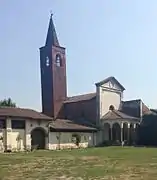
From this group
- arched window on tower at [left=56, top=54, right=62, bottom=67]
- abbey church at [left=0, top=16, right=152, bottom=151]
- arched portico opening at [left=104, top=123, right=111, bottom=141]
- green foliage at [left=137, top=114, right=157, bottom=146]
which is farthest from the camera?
arched window on tower at [left=56, top=54, right=62, bottom=67]

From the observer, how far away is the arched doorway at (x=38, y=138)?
143ft

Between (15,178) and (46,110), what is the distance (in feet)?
140

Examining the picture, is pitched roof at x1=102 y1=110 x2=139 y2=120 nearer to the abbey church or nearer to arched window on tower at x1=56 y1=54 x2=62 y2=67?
the abbey church

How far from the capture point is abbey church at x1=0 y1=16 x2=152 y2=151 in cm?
4567

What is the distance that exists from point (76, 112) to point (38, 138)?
13979 millimetres

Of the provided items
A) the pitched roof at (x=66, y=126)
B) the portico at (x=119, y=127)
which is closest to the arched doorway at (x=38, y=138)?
the pitched roof at (x=66, y=126)

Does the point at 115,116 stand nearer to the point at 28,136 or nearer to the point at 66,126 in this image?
the point at 66,126

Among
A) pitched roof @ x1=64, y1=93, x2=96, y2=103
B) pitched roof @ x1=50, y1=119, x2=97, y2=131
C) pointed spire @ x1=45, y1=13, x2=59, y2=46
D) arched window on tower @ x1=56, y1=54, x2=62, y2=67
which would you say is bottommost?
pitched roof @ x1=50, y1=119, x2=97, y2=131

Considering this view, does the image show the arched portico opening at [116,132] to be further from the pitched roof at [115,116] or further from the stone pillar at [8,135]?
the stone pillar at [8,135]

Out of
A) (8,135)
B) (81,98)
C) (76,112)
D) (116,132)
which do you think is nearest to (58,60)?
(81,98)

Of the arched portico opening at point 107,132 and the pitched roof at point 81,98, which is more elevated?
the pitched roof at point 81,98

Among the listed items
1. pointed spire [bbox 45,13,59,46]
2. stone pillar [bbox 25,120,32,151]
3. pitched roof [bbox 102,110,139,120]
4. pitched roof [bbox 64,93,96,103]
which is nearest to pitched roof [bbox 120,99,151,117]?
pitched roof [bbox 102,110,139,120]

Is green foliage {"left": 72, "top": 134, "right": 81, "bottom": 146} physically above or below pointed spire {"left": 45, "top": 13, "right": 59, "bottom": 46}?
below

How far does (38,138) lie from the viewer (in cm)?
4416
